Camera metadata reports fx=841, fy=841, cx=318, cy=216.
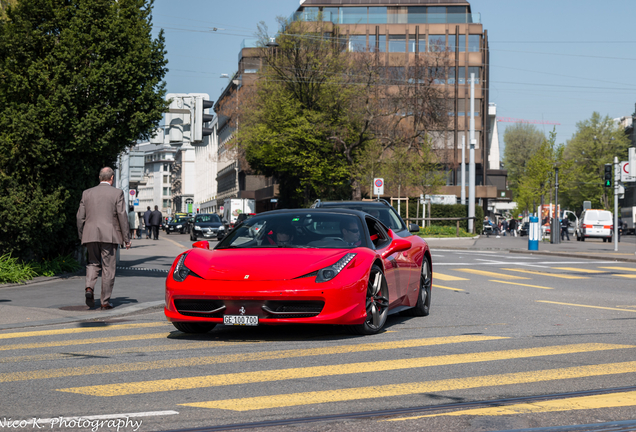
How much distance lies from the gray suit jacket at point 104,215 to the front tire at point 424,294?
378 cm

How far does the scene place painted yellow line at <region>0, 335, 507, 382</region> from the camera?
20.8 feet

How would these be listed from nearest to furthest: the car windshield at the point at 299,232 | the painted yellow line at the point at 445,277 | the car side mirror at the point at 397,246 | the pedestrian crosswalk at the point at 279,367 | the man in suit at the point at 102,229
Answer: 1. the pedestrian crosswalk at the point at 279,367
2. the car windshield at the point at 299,232
3. the car side mirror at the point at 397,246
4. the man in suit at the point at 102,229
5. the painted yellow line at the point at 445,277

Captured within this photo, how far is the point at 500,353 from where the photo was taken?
739cm

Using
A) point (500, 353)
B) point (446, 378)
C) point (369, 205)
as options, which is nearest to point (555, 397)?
point (446, 378)

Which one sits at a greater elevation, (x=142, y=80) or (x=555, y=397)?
(x=142, y=80)

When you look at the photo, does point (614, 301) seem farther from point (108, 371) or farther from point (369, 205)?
point (108, 371)

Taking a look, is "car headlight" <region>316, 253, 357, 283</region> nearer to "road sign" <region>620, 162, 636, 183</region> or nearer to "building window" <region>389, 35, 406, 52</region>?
"road sign" <region>620, 162, 636, 183</region>

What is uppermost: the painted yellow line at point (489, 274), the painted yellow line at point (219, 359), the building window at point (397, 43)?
the building window at point (397, 43)

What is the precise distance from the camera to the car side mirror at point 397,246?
9380 mm

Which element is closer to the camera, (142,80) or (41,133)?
(41,133)

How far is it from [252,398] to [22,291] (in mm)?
8838

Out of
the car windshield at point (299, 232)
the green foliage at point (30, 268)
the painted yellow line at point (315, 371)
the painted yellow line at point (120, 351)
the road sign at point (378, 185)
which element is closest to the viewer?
the painted yellow line at point (315, 371)

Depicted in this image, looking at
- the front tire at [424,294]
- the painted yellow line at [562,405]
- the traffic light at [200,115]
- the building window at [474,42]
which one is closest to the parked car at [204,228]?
the traffic light at [200,115]

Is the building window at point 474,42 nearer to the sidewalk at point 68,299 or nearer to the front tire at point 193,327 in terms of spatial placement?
the sidewalk at point 68,299
